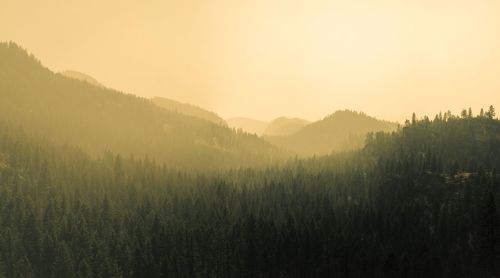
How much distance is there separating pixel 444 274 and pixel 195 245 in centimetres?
9046

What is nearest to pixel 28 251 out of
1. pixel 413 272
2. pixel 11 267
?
pixel 11 267

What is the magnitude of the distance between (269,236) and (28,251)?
286ft

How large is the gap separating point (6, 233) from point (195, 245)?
68.3m

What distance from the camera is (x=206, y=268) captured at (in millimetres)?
185625

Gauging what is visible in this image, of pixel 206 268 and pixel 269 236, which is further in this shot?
pixel 269 236

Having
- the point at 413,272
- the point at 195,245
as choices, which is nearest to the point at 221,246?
the point at 195,245

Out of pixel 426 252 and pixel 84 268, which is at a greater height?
pixel 426 252

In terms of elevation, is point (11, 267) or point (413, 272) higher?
point (413, 272)

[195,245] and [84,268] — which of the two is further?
Answer: [195,245]

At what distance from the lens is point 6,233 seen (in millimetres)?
190250

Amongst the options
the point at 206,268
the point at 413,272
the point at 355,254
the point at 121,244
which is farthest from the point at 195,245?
the point at 413,272

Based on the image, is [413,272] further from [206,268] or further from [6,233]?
[6,233]

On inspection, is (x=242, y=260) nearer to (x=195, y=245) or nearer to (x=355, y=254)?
(x=195, y=245)

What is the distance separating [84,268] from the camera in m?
180
